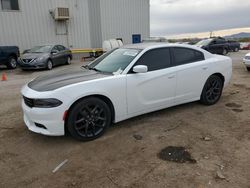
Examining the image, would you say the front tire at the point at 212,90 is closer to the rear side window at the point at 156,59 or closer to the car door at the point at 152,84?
the car door at the point at 152,84

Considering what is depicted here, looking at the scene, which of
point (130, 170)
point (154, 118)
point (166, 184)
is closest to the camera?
point (166, 184)

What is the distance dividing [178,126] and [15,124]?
312 cm

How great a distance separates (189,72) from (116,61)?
1.54m

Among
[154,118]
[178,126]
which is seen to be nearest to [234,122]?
[178,126]

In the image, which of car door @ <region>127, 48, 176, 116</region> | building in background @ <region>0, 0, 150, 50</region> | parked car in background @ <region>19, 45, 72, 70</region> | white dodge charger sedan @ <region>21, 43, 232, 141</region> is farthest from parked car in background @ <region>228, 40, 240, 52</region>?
car door @ <region>127, 48, 176, 116</region>

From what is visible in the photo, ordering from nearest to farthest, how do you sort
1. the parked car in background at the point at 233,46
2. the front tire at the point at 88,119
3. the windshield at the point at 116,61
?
the front tire at the point at 88,119
the windshield at the point at 116,61
the parked car in background at the point at 233,46

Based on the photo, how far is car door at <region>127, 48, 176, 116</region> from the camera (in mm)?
4352

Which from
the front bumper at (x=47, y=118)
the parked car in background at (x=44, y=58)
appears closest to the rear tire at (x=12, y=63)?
the parked car in background at (x=44, y=58)

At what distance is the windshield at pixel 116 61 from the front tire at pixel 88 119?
0.75 metres

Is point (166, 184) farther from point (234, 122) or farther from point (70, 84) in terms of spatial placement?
point (234, 122)

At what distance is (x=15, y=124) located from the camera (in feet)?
15.8

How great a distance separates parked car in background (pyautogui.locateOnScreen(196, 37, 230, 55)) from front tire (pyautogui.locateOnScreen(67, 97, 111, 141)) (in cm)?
1684

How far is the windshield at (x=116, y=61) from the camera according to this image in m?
4.50

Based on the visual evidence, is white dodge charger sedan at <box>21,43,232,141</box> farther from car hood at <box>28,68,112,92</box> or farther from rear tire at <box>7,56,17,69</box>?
rear tire at <box>7,56,17,69</box>
